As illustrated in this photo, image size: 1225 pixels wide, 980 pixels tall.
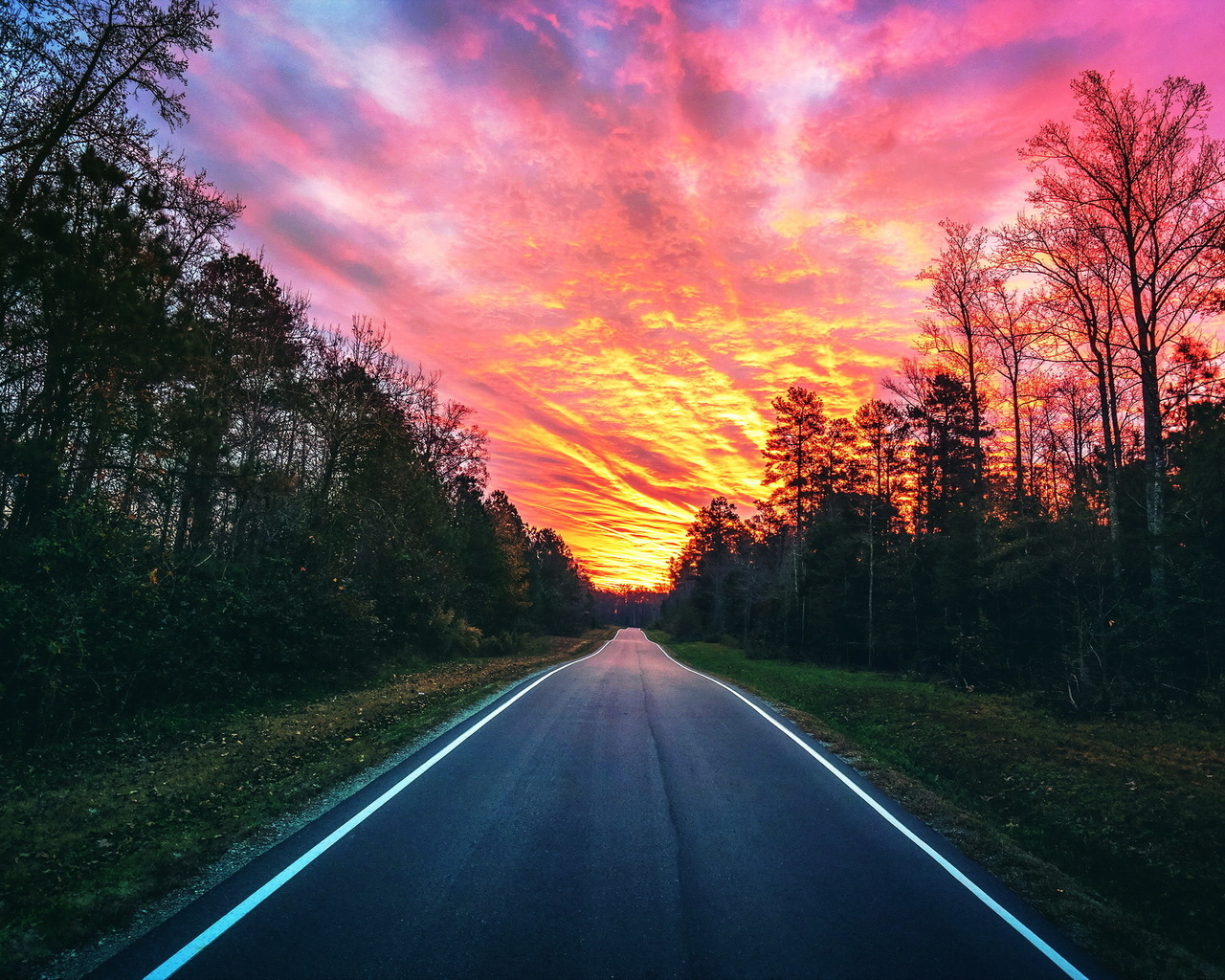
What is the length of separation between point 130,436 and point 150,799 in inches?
254

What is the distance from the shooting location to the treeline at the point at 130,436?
8273 millimetres

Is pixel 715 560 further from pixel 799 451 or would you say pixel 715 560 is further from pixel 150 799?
pixel 150 799

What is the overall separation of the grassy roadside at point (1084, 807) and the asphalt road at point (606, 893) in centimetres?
56

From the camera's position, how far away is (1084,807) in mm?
7391

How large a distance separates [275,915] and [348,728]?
675 centimetres

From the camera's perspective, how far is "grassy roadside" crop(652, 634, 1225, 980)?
15.3 ft

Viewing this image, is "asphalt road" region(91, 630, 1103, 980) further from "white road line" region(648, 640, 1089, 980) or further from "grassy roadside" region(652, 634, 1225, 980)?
"grassy roadside" region(652, 634, 1225, 980)

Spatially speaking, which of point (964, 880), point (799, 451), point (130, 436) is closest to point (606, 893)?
point (964, 880)

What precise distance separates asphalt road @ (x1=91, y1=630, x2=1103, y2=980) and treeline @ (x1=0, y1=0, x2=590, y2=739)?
602cm

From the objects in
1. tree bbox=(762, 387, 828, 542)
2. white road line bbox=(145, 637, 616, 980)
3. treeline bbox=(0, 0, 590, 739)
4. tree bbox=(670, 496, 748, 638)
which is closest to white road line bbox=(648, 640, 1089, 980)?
white road line bbox=(145, 637, 616, 980)

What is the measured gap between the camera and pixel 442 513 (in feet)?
90.6

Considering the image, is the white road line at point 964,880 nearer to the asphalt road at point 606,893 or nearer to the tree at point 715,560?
the asphalt road at point 606,893

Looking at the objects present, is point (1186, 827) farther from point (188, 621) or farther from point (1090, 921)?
point (188, 621)

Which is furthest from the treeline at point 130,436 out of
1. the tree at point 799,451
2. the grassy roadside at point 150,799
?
the tree at point 799,451
